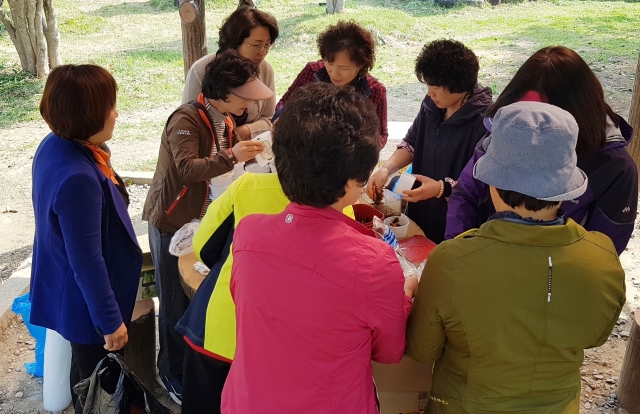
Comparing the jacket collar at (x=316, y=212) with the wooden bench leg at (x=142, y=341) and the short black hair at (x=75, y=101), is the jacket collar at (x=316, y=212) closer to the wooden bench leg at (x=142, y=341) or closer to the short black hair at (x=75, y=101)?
the short black hair at (x=75, y=101)

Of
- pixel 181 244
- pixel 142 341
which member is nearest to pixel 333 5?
pixel 142 341

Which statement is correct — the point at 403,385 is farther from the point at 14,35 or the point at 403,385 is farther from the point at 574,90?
the point at 14,35

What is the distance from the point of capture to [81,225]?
2045mm

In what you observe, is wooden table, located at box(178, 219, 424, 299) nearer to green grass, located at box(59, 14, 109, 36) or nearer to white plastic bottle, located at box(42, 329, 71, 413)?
white plastic bottle, located at box(42, 329, 71, 413)

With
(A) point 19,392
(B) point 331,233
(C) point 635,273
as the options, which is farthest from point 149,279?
(C) point 635,273

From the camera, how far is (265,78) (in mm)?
3713

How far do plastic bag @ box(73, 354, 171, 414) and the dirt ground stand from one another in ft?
3.35

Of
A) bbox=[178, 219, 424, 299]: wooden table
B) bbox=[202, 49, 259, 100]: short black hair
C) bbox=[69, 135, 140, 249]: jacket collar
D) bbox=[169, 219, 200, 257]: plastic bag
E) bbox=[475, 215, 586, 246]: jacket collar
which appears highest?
bbox=[202, 49, 259, 100]: short black hair

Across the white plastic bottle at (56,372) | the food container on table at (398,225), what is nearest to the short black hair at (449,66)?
the food container on table at (398,225)

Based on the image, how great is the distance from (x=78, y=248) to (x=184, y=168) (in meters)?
0.65

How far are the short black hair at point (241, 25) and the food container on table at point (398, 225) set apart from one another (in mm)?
1487

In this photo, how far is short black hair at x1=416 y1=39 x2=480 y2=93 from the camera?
2.67 m

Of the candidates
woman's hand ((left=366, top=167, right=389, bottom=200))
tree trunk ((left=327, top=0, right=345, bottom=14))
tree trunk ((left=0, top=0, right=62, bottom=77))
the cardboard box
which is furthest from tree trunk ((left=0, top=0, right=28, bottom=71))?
the cardboard box

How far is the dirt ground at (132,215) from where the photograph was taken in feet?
10.7
